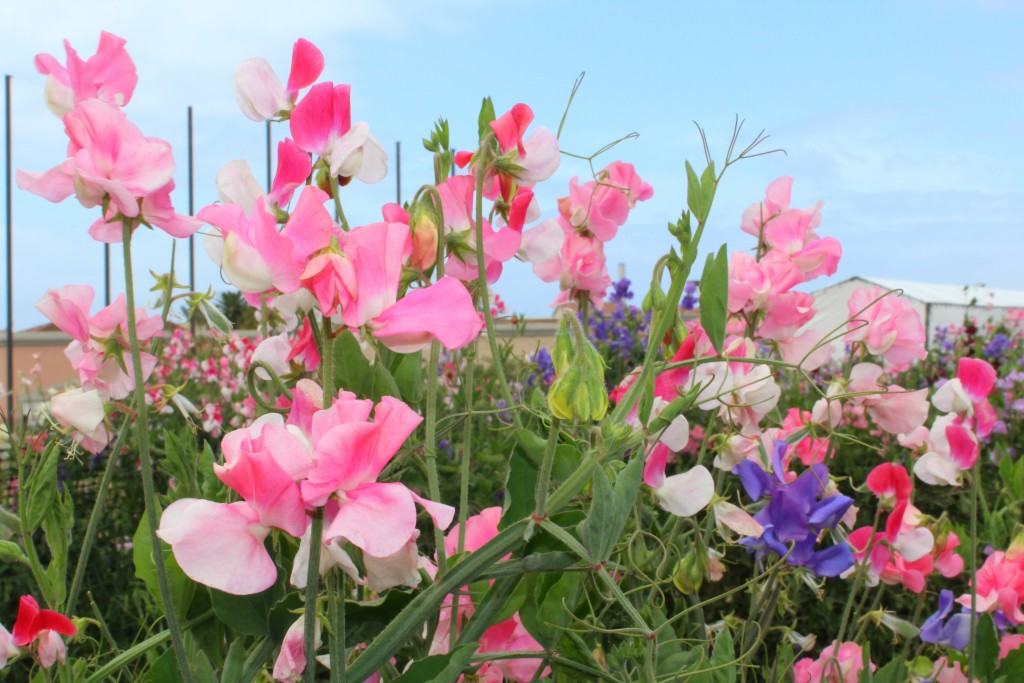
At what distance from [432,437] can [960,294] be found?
1230 centimetres

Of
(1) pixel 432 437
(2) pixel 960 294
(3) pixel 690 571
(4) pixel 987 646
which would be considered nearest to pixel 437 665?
(1) pixel 432 437

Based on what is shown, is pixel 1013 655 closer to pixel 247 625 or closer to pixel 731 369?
pixel 731 369

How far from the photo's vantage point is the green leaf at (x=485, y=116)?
0.81 meters

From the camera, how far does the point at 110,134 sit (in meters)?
0.69

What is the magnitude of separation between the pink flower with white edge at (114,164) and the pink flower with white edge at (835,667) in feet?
3.05

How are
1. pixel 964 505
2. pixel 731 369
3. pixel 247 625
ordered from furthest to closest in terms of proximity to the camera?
pixel 964 505 → pixel 731 369 → pixel 247 625

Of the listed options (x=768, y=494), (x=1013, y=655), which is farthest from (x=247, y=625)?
(x=1013, y=655)

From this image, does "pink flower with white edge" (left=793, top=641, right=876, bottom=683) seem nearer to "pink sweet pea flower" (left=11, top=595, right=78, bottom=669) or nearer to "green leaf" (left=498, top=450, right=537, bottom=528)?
"green leaf" (left=498, top=450, right=537, bottom=528)

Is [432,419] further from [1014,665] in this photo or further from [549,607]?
[1014,665]

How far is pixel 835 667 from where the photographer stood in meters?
1.23

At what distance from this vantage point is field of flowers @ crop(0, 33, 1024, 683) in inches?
22.1

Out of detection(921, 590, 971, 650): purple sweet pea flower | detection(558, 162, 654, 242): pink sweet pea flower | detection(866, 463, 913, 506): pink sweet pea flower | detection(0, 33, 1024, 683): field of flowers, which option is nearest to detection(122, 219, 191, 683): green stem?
detection(0, 33, 1024, 683): field of flowers

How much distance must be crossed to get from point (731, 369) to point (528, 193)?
1.03 ft

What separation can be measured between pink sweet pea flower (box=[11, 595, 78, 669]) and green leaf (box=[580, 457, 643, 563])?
466mm
